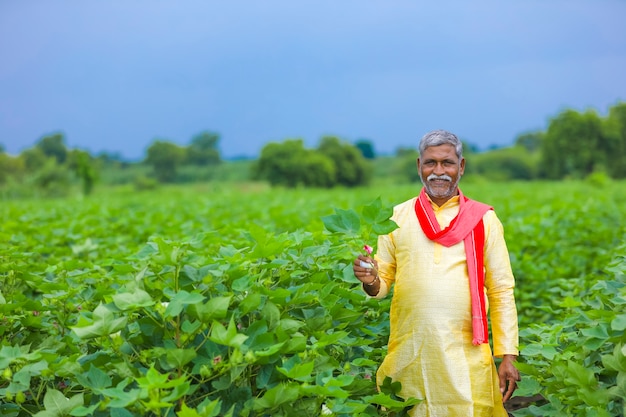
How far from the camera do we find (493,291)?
2859 mm

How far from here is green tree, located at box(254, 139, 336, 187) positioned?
A: 65.9m

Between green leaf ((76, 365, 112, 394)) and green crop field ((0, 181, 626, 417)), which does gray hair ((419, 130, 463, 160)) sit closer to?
green crop field ((0, 181, 626, 417))

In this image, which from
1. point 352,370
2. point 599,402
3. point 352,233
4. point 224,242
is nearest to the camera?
point 599,402

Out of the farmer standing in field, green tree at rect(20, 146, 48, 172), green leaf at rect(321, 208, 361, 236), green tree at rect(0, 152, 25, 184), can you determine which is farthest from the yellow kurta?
green tree at rect(20, 146, 48, 172)

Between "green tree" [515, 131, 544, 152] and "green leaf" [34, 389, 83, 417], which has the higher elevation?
"green tree" [515, 131, 544, 152]

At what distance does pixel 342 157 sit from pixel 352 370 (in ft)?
231

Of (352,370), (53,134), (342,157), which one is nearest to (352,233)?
(352,370)

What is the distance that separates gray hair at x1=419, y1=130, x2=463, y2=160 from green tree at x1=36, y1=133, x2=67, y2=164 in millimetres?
81568

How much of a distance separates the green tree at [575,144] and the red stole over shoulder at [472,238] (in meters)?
67.0

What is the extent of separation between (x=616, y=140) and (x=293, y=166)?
28494 mm

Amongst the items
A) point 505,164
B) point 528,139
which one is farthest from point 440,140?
point 528,139

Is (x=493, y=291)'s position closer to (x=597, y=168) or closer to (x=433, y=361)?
(x=433, y=361)

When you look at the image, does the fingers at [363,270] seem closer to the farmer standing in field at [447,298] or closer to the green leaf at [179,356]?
the farmer standing in field at [447,298]

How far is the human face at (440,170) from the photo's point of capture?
277 centimetres
